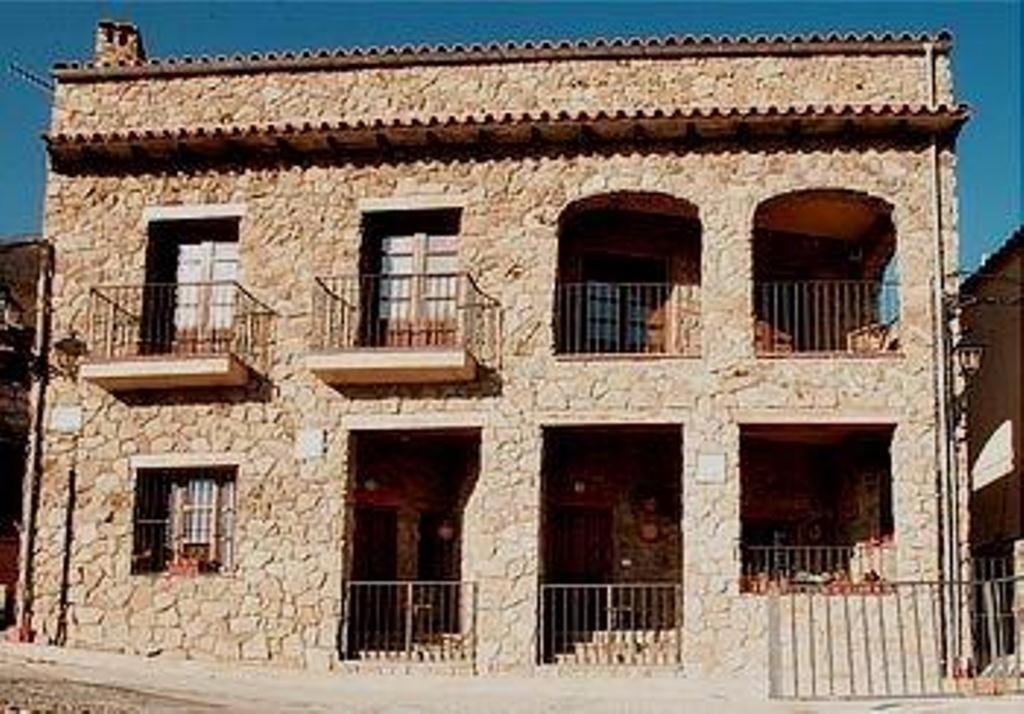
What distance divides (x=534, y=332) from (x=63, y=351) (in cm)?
645

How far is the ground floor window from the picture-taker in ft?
62.5

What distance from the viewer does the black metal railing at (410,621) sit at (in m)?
18.4

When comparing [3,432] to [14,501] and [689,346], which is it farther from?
[689,346]

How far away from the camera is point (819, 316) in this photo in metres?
21.0

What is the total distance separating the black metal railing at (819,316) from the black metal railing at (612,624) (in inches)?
152

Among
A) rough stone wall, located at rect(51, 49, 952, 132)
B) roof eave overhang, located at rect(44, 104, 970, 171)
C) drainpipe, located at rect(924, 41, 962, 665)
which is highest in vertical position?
rough stone wall, located at rect(51, 49, 952, 132)

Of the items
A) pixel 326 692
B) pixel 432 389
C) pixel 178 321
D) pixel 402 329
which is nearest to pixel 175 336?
pixel 178 321

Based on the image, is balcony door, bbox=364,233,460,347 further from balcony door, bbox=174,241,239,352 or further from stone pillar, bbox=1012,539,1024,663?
stone pillar, bbox=1012,539,1024,663

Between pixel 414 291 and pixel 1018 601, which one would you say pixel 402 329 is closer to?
pixel 414 291

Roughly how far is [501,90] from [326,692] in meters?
8.70

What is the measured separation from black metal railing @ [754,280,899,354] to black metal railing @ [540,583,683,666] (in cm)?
385

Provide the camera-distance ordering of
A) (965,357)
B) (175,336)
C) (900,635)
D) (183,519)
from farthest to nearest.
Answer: (175,336), (183,519), (965,357), (900,635)

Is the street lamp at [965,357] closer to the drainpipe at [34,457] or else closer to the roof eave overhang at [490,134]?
the roof eave overhang at [490,134]

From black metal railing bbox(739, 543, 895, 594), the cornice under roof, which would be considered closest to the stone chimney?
the cornice under roof
